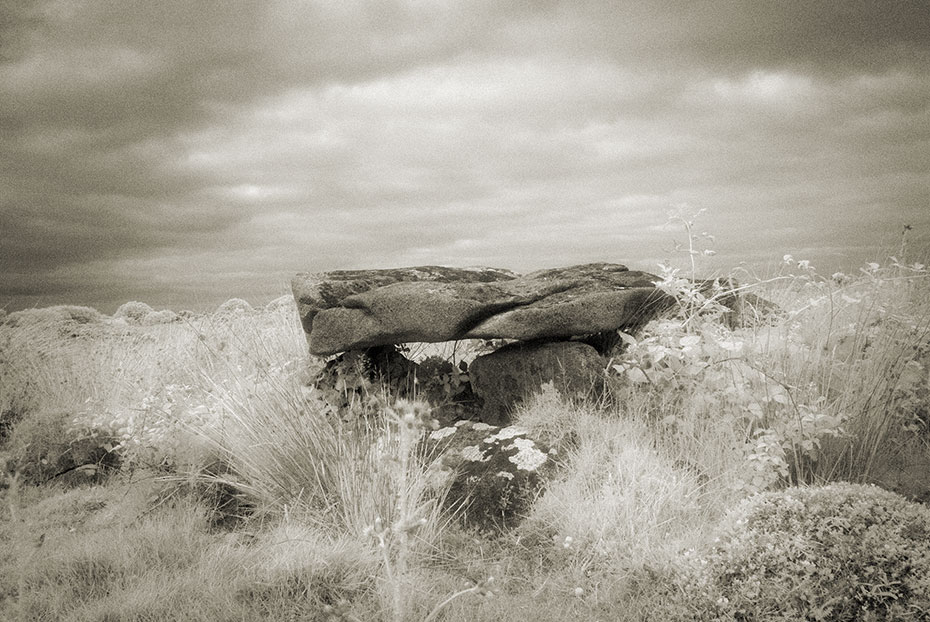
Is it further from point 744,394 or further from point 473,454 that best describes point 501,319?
point 744,394

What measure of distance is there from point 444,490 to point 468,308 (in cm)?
182

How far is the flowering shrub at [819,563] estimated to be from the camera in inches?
106

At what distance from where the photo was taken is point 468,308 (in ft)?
19.0

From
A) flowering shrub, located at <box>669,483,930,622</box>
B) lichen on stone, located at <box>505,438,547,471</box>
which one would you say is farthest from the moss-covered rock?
flowering shrub, located at <box>669,483,930,622</box>

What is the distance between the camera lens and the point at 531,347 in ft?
20.1

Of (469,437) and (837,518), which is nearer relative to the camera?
(837,518)

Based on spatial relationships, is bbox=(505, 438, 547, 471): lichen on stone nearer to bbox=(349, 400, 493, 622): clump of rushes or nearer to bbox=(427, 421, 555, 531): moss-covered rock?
bbox=(427, 421, 555, 531): moss-covered rock

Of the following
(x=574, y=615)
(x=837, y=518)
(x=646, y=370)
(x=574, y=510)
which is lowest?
(x=574, y=615)

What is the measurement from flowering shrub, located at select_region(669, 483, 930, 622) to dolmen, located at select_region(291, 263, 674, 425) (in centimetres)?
275

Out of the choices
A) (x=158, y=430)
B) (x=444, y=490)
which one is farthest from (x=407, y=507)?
(x=158, y=430)

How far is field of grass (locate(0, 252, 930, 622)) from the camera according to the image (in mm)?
3346

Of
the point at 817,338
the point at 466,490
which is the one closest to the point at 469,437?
the point at 466,490

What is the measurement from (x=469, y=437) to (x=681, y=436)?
5.64ft

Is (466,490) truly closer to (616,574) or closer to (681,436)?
(616,574)
